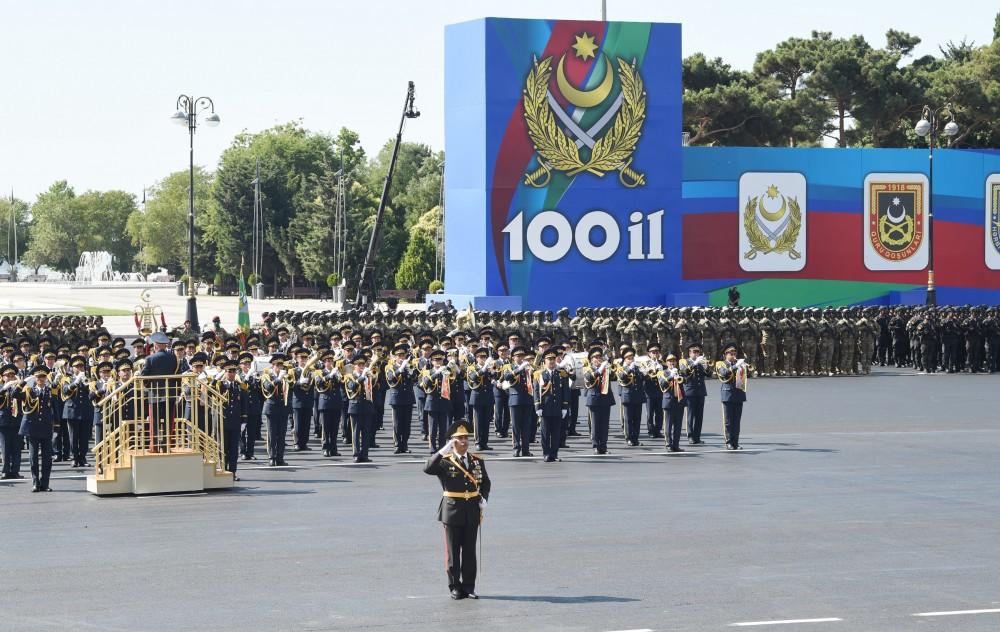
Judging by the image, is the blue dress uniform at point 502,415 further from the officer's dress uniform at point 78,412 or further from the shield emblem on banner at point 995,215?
the shield emblem on banner at point 995,215

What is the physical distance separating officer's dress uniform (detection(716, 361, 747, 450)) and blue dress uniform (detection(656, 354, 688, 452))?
2.07ft

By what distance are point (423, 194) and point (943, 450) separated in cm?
9422

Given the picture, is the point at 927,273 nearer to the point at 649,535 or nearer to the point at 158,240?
the point at 649,535

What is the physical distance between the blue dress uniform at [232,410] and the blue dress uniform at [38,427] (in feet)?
7.05

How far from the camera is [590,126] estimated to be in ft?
141

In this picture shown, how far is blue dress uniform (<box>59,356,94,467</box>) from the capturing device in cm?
1962

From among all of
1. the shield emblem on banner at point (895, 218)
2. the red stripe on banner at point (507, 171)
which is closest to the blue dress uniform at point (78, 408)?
the red stripe on banner at point (507, 171)

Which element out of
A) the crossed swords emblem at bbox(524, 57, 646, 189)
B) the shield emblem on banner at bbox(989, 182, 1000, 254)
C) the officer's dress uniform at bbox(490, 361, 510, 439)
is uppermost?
the crossed swords emblem at bbox(524, 57, 646, 189)

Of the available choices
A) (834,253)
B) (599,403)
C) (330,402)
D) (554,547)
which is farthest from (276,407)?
(834,253)

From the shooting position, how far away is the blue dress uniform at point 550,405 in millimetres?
20047

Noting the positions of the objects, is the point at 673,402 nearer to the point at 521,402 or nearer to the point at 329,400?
the point at 521,402

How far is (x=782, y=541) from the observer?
13.2m

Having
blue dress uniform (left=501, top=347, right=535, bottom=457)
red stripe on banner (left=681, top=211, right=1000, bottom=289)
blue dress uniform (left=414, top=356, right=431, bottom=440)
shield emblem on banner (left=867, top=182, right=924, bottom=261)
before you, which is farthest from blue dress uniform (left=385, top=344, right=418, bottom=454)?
shield emblem on banner (left=867, top=182, right=924, bottom=261)

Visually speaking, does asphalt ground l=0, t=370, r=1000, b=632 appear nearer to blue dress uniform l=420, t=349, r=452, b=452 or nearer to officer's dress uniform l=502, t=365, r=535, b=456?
blue dress uniform l=420, t=349, r=452, b=452
